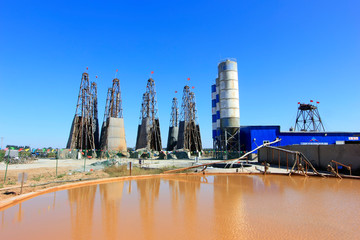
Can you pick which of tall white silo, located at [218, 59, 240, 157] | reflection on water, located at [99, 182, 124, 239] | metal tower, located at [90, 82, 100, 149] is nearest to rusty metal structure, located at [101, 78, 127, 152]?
metal tower, located at [90, 82, 100, 149]

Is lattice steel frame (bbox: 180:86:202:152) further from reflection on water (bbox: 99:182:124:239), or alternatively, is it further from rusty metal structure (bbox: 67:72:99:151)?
reflection on water (bbox: 99:182:124:239)

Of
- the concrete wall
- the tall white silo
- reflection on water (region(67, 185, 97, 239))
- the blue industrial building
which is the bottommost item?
reflection on water (region(67, 185, 97, 239))

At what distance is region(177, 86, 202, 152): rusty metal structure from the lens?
195 ft

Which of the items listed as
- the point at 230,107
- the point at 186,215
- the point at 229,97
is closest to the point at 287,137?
the point at 230,107

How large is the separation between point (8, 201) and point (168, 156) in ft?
119

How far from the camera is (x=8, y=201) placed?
7680 millimetres

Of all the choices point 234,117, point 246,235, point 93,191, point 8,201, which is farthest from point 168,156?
point 246,235

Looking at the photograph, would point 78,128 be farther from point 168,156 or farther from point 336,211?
point 336,211

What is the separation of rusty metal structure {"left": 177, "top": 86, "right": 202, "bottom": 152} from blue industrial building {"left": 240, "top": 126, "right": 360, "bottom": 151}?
2560 cm

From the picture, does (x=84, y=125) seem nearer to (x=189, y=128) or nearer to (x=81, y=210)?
(x=189, y=128)

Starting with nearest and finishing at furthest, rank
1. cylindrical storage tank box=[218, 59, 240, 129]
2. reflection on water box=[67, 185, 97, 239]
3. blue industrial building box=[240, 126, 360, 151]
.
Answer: reflection on water box=[67, 185, 97, 239], blue industrial building box=[240, 126, 360, 151], cylindrical storage tank box=[218, 59, 240, 129]

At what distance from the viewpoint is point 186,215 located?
6.48 meters

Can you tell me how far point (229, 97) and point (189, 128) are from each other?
25.7 m

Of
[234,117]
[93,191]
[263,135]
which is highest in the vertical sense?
[234,117]
